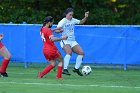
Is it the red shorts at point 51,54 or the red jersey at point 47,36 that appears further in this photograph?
the red shorts at point 51,54

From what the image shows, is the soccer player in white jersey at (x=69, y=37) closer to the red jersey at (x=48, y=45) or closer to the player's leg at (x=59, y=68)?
the player's leg at (x=59, y=68)

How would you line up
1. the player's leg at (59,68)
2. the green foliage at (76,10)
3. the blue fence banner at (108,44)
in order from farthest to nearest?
1. the green foliage at (76,10)
2. the blue fence banner at (108,44)
3. the player's leg at (59,68)

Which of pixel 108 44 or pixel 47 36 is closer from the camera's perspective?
pixel 47 36

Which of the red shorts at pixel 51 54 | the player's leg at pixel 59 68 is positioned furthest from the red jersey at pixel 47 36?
the player's leg at pixel 59 68

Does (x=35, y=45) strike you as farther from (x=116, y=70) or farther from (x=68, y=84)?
(x=68, y=84)

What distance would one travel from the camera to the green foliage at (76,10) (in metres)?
29.4

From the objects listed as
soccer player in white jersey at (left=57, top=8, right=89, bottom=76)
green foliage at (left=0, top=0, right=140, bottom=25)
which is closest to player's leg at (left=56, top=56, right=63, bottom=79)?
soccer player in white jersey at (left=57, top=8, right=89, bottom=76)

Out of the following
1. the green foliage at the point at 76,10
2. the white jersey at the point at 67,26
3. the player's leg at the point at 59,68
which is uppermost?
the white jersey at the point at 67,26

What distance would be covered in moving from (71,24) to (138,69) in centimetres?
494

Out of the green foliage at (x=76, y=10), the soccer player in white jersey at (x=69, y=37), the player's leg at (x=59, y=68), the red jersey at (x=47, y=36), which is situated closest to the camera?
the red jersey at (x=47, y=36)

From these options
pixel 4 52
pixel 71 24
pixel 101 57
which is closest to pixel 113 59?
pixel 101 57

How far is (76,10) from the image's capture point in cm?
3016

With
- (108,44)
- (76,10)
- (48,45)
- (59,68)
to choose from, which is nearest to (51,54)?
(48,45)

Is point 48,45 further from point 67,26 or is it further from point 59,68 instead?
point 67,26
